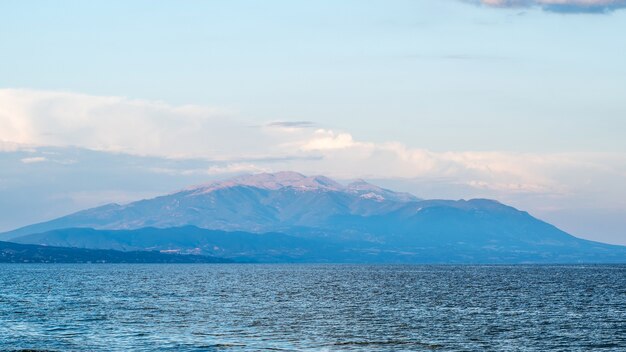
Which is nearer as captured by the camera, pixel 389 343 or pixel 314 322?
pixel 389 343

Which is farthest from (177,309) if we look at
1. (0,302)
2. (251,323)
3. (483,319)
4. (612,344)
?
(612,344)

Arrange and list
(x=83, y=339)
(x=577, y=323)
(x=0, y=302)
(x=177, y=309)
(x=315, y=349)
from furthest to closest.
Result: 1. (x=0, y=302)
2. (x=177, y=309)
3. (x=577, y=323)
4. (x=83, y=339)
5. (x=315, y=349)

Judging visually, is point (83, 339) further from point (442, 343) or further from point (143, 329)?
point (442, 343)

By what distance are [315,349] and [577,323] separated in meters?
40.8

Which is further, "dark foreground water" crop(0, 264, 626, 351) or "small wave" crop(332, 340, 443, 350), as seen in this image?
"dark foreground water" crop(0, 264, 626, 351)

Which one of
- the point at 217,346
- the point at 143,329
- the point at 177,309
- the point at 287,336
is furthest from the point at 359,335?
the point at 177,309

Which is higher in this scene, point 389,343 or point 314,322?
point 314,322

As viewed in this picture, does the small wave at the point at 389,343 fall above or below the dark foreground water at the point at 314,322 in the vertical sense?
below

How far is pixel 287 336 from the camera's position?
97.1 metres

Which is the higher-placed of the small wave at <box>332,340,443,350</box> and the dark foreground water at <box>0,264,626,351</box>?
the dark foreground water at <box>0,264,626,351</box>

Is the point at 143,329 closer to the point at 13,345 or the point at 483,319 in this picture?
the point at 13,345

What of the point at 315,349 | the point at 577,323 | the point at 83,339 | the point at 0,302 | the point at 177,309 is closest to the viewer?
the point at 315,349

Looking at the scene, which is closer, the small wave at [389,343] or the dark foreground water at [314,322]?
the small wave at [389,343]

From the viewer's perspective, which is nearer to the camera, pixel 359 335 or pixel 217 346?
pixel 217 346
